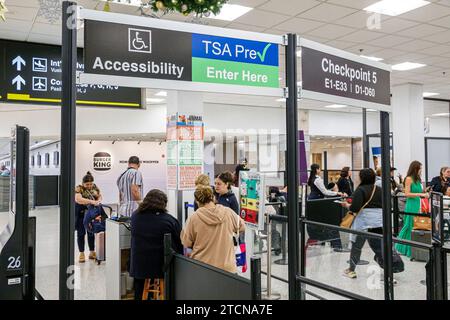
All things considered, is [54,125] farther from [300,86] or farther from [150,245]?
[300,86]

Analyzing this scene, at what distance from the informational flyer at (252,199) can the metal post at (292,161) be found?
2.35 m

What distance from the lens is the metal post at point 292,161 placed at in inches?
69.7

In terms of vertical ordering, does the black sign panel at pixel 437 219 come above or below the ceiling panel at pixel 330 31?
below

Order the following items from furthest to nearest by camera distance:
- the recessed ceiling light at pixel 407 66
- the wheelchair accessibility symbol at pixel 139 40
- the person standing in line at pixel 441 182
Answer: the recessed ceiling light at pixel 407 66 < the person standing in line at pixel 441 182 < the wheelchair accessibility symbol at pixel 139 40

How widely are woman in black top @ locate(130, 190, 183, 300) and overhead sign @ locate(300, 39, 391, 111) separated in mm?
1864

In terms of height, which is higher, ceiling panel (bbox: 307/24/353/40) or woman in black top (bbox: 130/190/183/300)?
ceiling panel (bbox: 307/24/353/40)

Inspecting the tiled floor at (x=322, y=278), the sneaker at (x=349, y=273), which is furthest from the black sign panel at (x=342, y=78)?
the sneaker at (x=349, y=273)

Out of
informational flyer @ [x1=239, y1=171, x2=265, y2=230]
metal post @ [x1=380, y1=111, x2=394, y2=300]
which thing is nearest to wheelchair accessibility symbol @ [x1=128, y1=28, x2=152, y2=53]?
metal post @ [x1=380, y1=111, x2=394, y2=300]

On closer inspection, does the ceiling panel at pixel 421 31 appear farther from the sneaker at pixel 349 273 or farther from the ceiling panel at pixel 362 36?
the sneaker at pixel 349 273

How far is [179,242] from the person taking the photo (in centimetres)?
342

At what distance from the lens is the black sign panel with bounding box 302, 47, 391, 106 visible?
185 centimetres

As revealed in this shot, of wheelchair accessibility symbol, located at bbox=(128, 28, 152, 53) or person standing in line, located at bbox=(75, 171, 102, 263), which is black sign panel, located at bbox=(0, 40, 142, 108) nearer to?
A: person standing in line, located at bbox=(75, 171, 102, 263)

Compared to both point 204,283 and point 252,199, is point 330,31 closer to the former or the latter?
point 252,199

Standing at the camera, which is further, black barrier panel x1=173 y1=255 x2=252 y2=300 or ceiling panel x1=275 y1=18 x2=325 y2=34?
ceiling panel x1=275 y1=18 x2=325 y2=34
